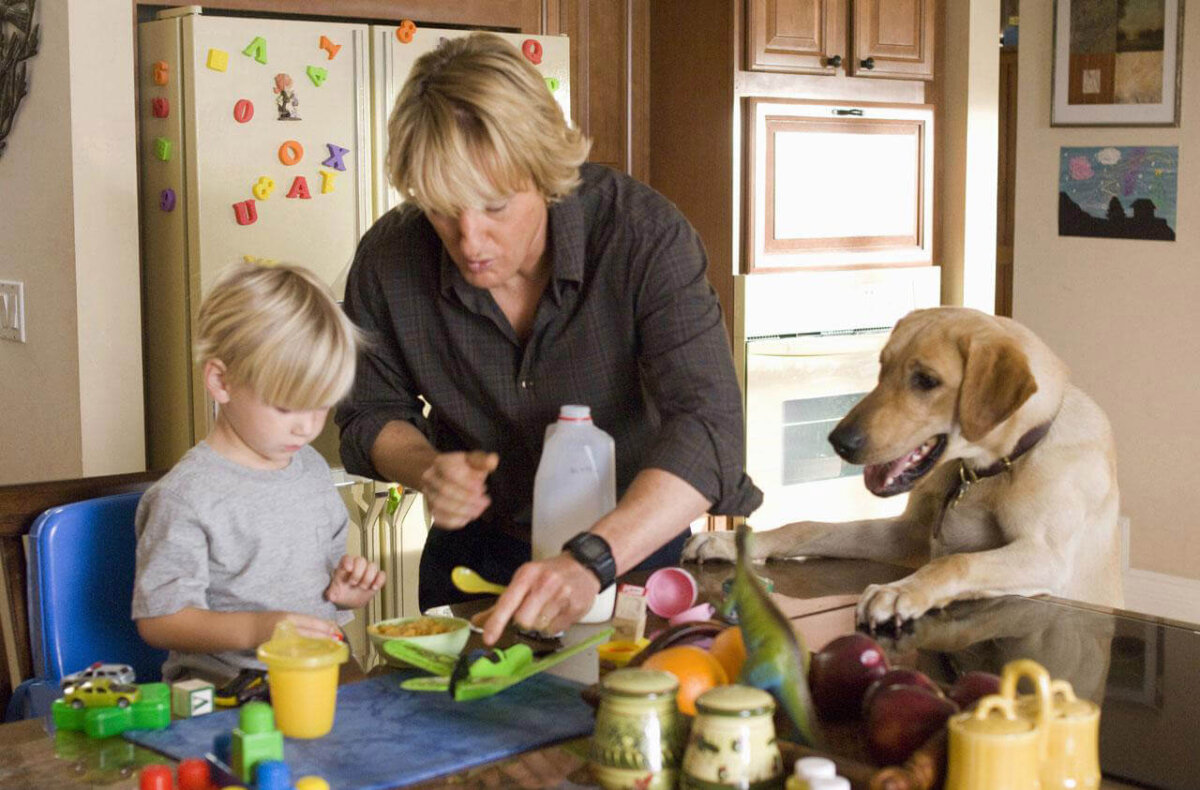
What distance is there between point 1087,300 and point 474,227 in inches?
141

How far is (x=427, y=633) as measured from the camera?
142 centimetres

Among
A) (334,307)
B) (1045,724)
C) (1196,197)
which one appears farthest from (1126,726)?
(1196,197)

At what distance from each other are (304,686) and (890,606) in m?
0.73

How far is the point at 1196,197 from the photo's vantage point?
14.5 ft

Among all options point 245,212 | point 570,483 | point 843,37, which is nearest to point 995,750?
point 570,483

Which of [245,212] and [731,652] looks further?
[245,212]

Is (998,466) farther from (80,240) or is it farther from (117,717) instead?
Answer: (80,240)

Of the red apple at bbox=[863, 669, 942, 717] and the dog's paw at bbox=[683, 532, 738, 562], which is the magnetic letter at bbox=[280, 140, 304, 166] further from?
the red apple at bbox=[863, 669, 942, 717]

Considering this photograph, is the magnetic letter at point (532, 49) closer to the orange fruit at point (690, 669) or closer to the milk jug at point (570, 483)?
the milk jug at point (570, 483)

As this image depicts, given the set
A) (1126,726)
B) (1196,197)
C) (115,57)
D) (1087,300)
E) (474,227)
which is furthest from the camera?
(1087,300)

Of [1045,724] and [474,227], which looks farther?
[474,227]

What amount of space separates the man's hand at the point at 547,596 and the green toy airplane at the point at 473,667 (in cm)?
3

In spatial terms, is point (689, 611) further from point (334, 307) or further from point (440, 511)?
point (334, 307)

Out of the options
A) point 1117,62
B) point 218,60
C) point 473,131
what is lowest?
point 473,131
